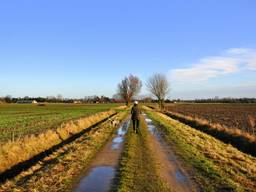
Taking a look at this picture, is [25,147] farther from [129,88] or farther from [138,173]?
[129,88]

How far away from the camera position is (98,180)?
9.44 metres

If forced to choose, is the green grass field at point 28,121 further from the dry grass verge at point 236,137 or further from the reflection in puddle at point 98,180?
the dry grass verge at point 236,137

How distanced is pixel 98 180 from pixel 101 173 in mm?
961

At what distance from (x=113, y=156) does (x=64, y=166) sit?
2.74 metres

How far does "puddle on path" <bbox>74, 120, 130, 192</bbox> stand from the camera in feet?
28.5

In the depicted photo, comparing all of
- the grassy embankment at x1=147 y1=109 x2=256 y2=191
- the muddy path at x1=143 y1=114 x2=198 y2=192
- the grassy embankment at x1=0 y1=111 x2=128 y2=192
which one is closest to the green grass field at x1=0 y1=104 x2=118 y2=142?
the grassy embankment at x1=0 y1=111 x2=128 y2=192

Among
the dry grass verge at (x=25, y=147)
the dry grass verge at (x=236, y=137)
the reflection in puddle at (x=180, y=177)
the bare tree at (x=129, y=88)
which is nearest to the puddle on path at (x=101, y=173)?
the reflection in puddle at (x=180, y=177)

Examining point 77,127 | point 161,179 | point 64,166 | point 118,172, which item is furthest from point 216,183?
point 77,127

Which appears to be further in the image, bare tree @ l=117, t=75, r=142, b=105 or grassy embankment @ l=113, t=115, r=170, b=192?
bare tree @ l=117, t=75, r=142, b=105

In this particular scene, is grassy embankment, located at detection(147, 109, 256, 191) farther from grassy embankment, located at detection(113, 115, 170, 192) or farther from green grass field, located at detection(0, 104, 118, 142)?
green grass field, located at detection(0, 104, 118, 142)

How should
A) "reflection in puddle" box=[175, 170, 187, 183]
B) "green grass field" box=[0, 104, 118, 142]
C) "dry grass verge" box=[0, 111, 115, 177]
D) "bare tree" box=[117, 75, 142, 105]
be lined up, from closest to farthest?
"reflection in puddle" box=[175, 170, 187, 183]
"dry grass verge" box=[0, 111, 115, 177]
"green grass field" box=[0, 104, 118, 142]
"bare tree" box=[117, 75, 142, 105]

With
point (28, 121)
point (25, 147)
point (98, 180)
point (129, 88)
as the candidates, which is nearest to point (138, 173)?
point (98, 180)

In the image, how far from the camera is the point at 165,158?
1320cm

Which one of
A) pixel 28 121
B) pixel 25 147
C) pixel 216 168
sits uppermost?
pixel 28 121
